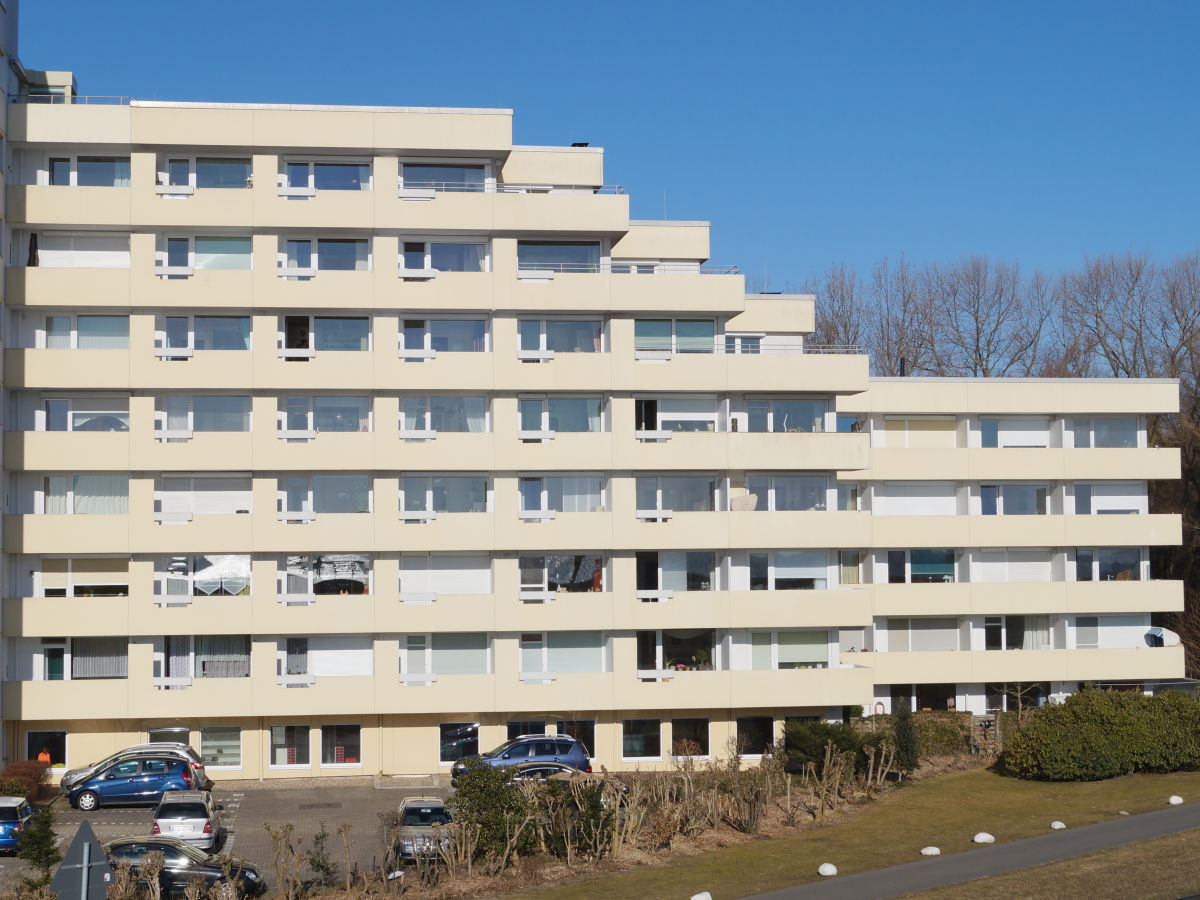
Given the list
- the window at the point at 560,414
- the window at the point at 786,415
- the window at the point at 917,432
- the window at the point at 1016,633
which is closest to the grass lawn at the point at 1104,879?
the window at the point at 786,415

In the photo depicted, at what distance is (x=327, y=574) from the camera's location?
4381 centimetres

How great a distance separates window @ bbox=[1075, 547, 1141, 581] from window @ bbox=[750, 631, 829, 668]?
11663 mm

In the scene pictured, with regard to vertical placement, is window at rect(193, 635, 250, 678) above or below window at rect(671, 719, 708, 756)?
above

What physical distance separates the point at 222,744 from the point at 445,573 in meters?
8.64

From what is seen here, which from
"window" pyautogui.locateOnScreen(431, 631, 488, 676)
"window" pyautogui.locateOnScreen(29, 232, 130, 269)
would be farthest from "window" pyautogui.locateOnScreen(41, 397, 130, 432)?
"window" pyautogui.locateOnScreen(431, 631, 488, 676)

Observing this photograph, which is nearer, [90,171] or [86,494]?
[86,494]

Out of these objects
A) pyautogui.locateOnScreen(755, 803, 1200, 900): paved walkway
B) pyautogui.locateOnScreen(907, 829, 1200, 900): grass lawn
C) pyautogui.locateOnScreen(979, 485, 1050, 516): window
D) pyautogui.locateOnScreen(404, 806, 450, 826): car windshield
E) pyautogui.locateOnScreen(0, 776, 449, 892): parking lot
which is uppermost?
pyautogui.locateOnScreen(979, 485, 1050, 516): window

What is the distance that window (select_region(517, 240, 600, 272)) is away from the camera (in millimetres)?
45188

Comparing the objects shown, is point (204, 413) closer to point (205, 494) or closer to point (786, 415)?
point (205, 494)

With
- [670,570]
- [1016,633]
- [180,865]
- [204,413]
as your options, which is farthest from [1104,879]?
[204,413]

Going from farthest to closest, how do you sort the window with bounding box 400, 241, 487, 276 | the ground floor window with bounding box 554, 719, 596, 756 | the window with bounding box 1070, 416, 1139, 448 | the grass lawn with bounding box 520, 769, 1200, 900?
the window with bounding box 1070, 416, 1139, 448
the ground floor window with bounding box 554, 719, 596, 756
the window with bounding box 400, 241, 487, 276
the grass lawn with bounding box 520, 769, 1200, 900

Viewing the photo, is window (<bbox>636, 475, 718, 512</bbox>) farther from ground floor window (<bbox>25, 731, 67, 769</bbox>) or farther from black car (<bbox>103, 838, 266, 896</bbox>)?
black car (<bbox>103, 838, 266, 896</bbox>)

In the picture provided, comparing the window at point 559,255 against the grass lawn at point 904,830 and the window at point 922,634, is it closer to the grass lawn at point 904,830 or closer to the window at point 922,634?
the window at point 922,634

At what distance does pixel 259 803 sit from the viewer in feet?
130
